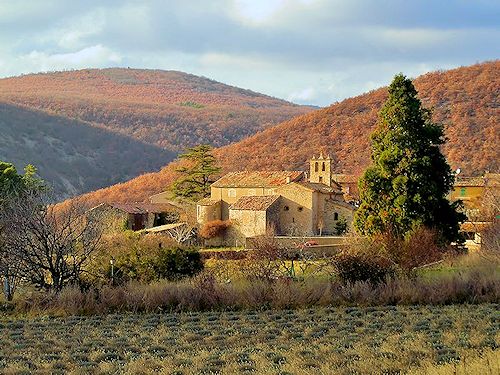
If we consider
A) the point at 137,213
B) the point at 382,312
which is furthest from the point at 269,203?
the point at 382,312

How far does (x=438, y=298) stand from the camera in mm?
19375

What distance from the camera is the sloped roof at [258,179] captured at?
49.0 meters

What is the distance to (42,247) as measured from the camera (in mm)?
21688

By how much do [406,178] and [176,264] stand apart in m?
9.40

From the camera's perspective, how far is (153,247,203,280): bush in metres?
24.5

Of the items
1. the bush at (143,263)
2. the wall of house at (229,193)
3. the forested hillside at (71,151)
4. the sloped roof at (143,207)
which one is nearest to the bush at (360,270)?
the bush at (143,263)

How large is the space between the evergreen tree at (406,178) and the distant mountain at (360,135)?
1324 inches

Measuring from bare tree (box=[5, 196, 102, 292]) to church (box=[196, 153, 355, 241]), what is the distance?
2141 centimetres

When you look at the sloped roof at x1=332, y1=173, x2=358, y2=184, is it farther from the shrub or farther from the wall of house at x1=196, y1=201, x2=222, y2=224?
the wall of house at x1=196, y1=201, x2=222, y2=224

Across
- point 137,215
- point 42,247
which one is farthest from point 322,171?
point 42,247

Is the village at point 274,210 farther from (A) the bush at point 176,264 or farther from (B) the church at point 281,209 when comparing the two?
(A) the bush at point 176,264

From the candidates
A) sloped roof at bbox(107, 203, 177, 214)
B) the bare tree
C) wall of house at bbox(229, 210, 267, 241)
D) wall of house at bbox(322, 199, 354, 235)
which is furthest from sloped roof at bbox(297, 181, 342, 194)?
the bare tree

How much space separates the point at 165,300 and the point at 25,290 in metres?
5.45

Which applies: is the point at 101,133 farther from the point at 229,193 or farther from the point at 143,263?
the point at 143,263
